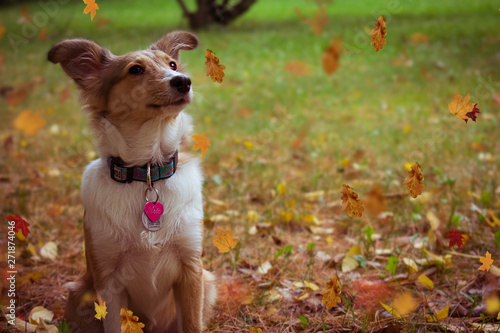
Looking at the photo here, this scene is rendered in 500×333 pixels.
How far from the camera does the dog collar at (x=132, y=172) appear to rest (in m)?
1.91

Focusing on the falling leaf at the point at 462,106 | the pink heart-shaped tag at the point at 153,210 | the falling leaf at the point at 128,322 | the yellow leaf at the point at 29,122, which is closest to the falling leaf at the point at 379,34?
the falling leaf at the point at 462,106

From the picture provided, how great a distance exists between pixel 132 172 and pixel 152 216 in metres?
0.22

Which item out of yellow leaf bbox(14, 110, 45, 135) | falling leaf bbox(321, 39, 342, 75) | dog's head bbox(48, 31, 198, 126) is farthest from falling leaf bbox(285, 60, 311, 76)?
dog's head bbox(48, 31, 198, 126)

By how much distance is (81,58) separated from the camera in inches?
79.0

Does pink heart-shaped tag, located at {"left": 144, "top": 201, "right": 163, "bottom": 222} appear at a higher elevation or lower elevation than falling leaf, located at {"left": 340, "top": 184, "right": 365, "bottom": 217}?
lower

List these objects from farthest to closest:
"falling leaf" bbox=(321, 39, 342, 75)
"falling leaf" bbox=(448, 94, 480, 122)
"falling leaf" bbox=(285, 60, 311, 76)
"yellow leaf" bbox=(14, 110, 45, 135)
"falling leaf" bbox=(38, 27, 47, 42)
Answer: "falling leaf" bbox=(38, 27, 47, 42), "falling leaf" bbox=(285, 60, 311, 76), "yellow leaf" bbox=(14, 110, 45, 135), "falling leaf" bbox=(321, 39, 342, 75), "falling leaf" bbox=(448, 94, 480, 122)

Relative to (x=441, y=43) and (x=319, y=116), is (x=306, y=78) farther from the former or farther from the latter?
(x=441, y=43)

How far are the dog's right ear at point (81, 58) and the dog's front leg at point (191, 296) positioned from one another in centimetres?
98

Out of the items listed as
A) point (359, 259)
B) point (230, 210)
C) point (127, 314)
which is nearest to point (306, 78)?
point (230, 210)

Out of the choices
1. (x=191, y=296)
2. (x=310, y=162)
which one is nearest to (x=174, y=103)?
(x=191, y=296)

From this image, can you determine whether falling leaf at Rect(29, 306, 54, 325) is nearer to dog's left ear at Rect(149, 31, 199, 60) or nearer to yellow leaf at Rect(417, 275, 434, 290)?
dog's left ear at Rect(149, 31, 199, 60)

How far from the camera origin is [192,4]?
605 inches

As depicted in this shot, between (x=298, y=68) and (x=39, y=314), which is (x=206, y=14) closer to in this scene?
(x=298, y=68)

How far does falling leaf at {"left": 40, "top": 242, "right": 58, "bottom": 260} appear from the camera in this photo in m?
2.84
